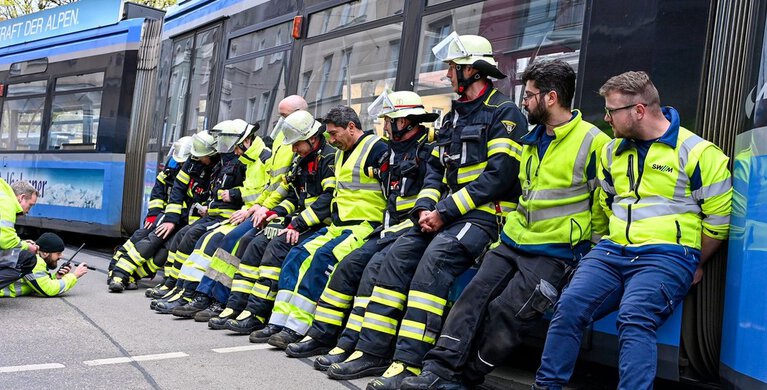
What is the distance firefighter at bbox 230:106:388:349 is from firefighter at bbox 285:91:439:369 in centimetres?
19

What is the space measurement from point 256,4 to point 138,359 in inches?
175

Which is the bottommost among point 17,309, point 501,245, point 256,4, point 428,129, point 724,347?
point 17,309

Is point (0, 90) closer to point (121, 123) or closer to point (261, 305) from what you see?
point (121, 123)

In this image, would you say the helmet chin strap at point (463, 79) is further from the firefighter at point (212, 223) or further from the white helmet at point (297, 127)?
the firefighter at point (212, 223)

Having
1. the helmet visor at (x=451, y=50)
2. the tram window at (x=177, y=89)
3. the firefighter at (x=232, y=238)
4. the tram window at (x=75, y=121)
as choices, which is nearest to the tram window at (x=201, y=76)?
the tram window at (x=177, y=89)

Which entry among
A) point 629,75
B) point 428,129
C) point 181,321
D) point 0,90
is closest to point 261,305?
point 181,321

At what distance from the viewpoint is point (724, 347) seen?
3.46 meters

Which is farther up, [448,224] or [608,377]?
[448,224]

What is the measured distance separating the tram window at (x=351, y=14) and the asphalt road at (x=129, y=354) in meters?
2.64

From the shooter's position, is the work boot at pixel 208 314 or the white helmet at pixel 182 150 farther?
the white helmet at pixel 182 150

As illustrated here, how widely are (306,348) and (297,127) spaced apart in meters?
1.76

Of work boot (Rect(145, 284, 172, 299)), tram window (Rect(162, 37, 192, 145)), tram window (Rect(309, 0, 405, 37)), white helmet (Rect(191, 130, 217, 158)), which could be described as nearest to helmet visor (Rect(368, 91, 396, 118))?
tram window (Rect(309, 0, 405, 37))

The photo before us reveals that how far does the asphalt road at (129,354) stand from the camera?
4504mm

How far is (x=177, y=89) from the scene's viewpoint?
32.8ft
